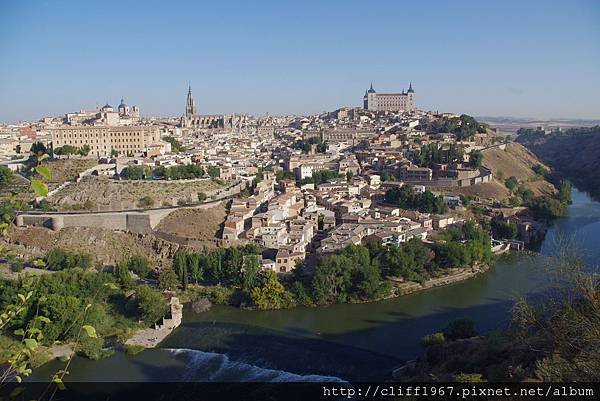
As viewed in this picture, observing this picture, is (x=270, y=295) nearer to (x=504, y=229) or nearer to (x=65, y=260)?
(x=65, y=260)

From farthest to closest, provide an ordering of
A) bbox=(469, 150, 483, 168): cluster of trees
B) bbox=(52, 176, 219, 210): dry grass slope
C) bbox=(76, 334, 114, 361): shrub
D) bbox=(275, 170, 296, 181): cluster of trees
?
bbox=(469, 150, 483, 168): cluster of trees < bbox=(275, 170, 296, 181): cluster of trees < bbox=(52, 176, 219, 210): dry grass slope < bbox=(76, 334, 114, 361): shrub

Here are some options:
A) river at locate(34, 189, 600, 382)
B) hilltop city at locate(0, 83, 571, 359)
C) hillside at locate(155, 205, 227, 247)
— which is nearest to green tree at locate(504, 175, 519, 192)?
hilltop city at locate(0, 83, 571, 359)

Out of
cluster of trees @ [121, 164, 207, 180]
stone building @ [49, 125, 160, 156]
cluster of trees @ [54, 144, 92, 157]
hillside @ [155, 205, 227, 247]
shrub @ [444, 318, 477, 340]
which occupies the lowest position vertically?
shrub @ [444, 318, 477, 340]

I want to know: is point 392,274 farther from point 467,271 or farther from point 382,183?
point 382,183

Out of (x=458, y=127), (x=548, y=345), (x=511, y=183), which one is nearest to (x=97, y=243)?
(x=548, y=345)

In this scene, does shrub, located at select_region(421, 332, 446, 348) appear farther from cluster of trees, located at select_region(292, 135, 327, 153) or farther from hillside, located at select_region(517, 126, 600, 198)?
hillside, located at select_region(517, 126, 600, 198)

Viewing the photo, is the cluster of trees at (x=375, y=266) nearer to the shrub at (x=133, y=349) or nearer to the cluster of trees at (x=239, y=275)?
the cluster of trees at (x=239, y=275)

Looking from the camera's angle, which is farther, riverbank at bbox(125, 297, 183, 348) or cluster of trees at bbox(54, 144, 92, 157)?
cluster of trees at bbox(54, 144, 92, 157)
